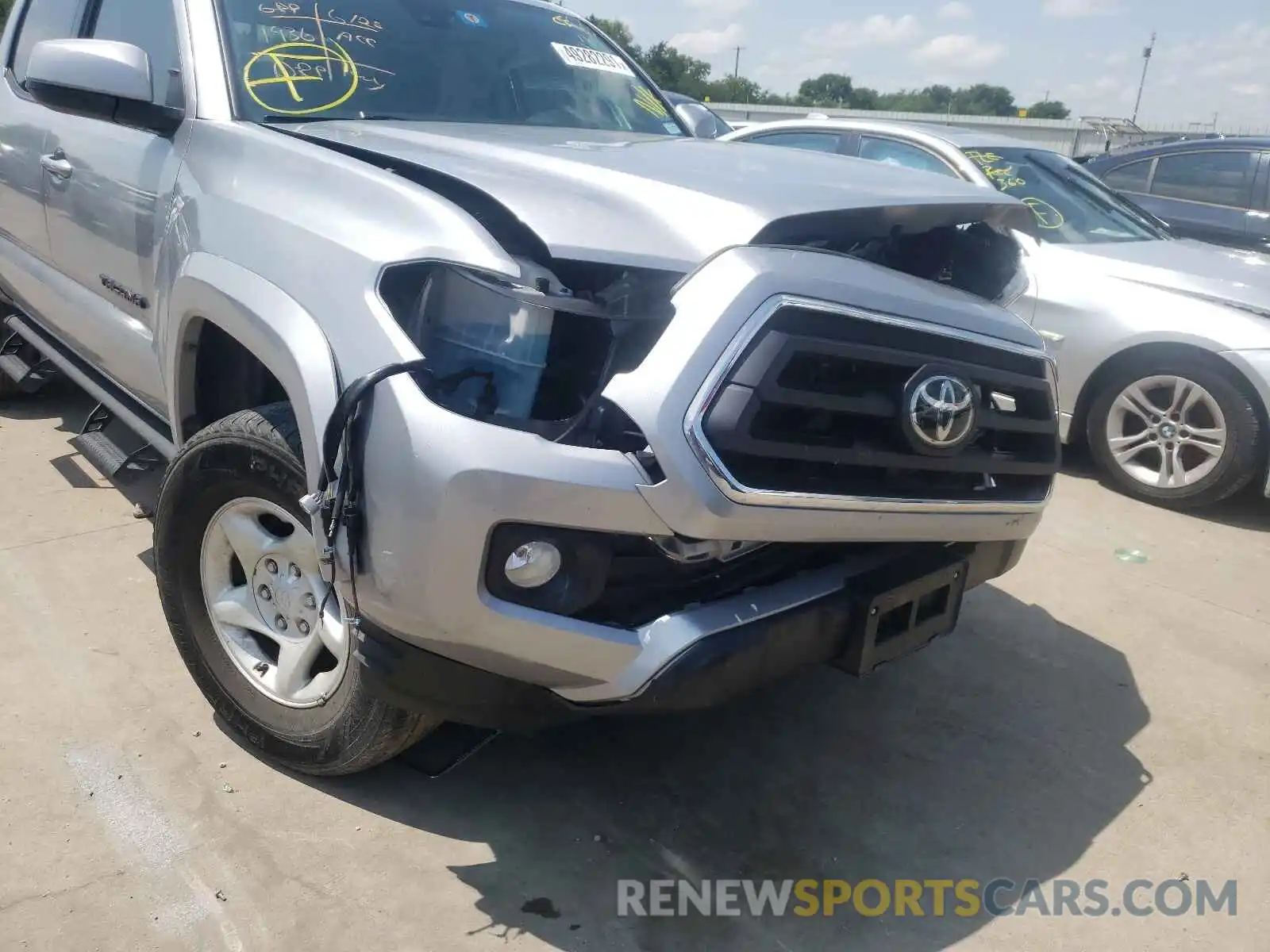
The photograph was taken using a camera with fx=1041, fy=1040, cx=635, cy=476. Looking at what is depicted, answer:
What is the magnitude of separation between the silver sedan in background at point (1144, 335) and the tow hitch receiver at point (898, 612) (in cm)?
299

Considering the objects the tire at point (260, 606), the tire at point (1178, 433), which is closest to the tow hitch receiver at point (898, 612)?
the tire at point (260, 606)

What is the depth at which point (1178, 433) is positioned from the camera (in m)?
4.96

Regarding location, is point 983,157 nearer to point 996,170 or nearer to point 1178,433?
point 996,170

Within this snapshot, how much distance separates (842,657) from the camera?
2.29 m

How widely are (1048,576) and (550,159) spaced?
2.80 metres

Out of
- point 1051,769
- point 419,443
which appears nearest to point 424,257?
point 419,443

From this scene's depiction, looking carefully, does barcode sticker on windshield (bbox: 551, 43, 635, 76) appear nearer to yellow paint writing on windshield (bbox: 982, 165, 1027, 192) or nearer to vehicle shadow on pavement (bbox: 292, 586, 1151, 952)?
vehicle shadow on pavement (bbox: 292, 586, 1151, 952)

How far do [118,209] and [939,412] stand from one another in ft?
8.11

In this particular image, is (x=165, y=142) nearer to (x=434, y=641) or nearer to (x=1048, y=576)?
(x=434, y=641)

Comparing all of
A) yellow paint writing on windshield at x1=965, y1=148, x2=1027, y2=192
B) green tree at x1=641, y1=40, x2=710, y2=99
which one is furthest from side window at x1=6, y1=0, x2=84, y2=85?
green tree at x1=641, y1=40, x2=710, y2=99

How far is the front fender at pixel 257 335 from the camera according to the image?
6.63ft

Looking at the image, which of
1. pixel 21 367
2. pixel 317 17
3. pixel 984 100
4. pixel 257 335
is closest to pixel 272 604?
pixel 257 335

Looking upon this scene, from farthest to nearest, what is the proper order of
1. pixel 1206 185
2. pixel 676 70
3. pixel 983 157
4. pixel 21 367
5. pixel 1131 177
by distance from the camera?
1. pixel 676 70
2. pixel 1131 177
3. pixel 1206 185
4. pixel 983 157
5. pixel 21 367

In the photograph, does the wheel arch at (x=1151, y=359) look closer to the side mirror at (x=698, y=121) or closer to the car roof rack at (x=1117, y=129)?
the side mirror at (x=698, y=121)
